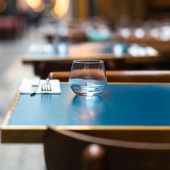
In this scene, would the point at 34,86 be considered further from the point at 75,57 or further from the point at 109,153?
the point at 75,57

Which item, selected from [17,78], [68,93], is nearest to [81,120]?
[68,93]

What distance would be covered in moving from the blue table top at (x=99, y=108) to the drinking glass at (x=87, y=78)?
0.03 m

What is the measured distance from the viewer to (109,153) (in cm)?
65

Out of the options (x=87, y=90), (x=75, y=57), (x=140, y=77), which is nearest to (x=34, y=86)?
(x=87, y=90)

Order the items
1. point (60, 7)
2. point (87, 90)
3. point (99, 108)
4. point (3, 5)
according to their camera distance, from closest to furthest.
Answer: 1. point (99, 108)
2. point (87, 90)
3. point (3, 5)
4. point (60, 7)

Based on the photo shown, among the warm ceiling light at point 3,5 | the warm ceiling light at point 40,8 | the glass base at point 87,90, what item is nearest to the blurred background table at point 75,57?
the glass base at point 87,90

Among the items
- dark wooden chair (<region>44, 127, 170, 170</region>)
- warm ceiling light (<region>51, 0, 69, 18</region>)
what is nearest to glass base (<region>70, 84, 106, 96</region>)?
dark wooden chair (<region>44, 127, 170, 170</region>)

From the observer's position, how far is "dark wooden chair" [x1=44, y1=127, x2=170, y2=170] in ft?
1.94

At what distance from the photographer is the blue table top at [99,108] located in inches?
37.6

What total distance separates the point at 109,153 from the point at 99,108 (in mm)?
436

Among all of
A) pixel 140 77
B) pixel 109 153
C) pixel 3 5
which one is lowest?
pixel 140 77

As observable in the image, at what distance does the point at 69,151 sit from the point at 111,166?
0.10 m

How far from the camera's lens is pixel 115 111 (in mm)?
1057

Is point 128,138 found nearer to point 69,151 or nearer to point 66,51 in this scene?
point 69,151
